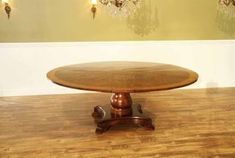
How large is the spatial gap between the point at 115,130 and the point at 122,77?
1.89ft

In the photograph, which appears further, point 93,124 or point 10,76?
point 10,76

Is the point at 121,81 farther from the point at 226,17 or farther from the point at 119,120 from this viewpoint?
the point at 226,17

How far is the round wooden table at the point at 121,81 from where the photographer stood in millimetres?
2602

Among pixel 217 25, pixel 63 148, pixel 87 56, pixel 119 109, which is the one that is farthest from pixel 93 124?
pixel 217 25

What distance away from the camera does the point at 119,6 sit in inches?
164

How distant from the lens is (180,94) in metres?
4.41

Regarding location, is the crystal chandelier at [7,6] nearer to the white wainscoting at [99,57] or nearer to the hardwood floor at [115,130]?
the white wainscoting at [99,57]

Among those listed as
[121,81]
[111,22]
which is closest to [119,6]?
[111,22]

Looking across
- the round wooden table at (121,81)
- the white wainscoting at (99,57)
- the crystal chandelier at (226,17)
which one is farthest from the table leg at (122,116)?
the crystal chandelier at (226,17)

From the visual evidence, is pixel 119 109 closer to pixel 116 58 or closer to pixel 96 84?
pixel 96 84

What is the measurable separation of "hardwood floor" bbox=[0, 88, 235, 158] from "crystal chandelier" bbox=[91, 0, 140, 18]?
1.18 metres

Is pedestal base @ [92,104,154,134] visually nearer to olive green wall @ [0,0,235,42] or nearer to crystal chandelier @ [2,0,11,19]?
olive green wall @ [0,0,235,42]

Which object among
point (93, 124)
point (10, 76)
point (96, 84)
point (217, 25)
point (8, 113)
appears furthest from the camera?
point (217, 25)

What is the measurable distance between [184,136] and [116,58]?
1.88 metres
